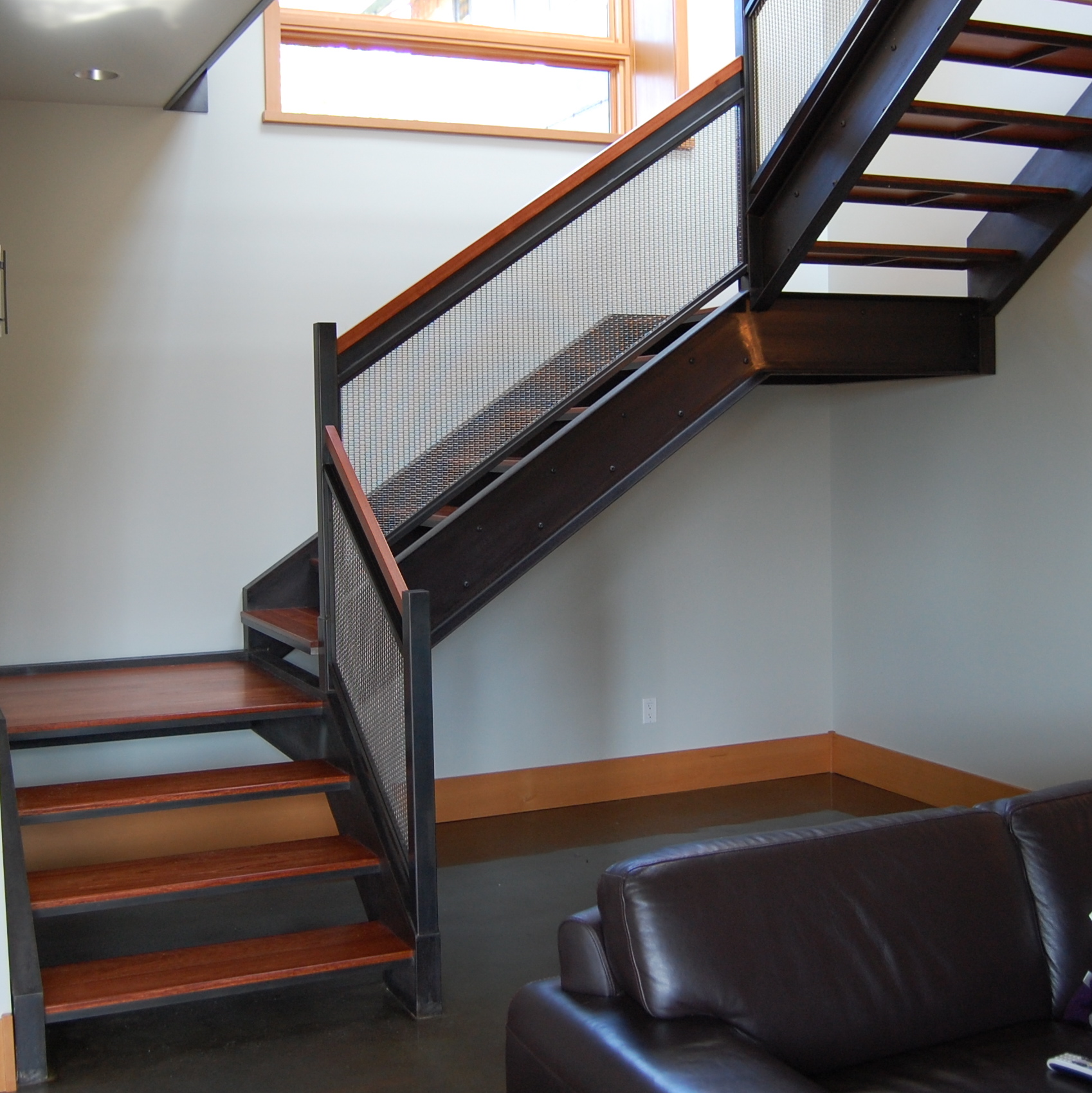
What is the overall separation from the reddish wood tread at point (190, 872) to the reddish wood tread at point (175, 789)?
0.54ft

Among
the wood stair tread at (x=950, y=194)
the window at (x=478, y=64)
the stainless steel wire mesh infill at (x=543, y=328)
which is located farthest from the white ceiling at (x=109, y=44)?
the wood stair tread at (x=950, y=194)

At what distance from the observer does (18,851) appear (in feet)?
9.45

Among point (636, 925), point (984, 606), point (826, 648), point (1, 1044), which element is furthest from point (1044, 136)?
point (1, 1044)

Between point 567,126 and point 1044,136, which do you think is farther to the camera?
point 567,126

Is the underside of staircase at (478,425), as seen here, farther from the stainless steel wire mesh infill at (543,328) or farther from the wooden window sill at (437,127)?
the wooden window sill at (437,127)

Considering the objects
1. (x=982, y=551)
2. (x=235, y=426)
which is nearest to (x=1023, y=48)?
(x=982, y=551)

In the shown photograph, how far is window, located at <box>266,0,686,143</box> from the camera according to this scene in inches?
188

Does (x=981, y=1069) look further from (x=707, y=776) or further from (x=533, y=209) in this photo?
(x=707, y=776)

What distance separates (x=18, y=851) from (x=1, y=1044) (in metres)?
0.44

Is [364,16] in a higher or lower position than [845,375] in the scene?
higher

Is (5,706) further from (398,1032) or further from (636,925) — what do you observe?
(636,925)

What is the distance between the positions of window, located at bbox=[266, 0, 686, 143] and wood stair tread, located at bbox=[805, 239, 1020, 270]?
4.81 feet

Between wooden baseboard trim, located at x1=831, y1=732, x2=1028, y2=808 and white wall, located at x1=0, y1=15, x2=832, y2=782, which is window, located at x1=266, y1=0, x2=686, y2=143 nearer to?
white wall, located at x1=0, y1=15, x2=832, y2=782

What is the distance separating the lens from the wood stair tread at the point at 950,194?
377 cm
